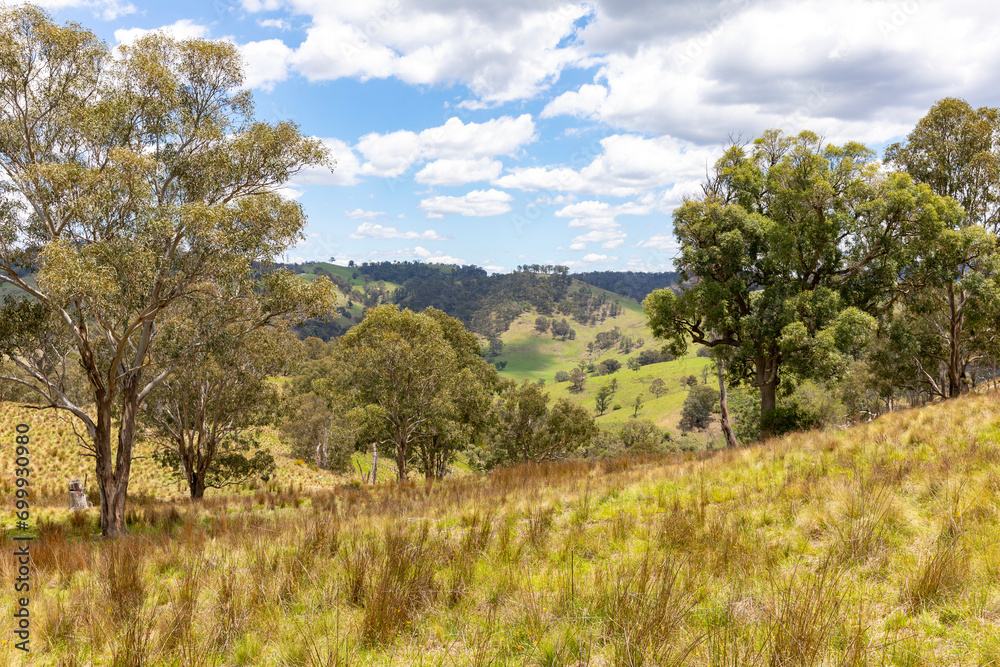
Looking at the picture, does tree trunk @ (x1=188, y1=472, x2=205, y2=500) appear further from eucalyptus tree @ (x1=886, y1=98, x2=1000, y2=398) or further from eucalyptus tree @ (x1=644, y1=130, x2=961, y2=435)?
eucalyptus tree @ (x1=886, y1=98, x2=1000, y2=398)

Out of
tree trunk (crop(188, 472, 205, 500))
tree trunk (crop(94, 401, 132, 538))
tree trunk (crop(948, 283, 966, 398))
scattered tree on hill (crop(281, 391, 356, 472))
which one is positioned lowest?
scattered tree on hill (crop(281, 391, 356, 472))

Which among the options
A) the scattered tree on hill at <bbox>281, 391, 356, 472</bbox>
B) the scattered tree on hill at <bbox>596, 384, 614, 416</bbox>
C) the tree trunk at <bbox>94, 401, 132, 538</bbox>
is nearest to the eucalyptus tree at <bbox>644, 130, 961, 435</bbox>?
the tree trunk at <bbox>94, 401, 132, 538</bbox>

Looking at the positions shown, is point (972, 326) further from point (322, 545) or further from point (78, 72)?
point (78, 72)

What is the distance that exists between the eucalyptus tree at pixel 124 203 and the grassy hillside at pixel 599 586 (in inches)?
241

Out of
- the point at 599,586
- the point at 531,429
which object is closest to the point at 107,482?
the point at 599,586

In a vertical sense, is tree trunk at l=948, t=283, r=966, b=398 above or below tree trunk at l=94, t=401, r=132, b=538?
above

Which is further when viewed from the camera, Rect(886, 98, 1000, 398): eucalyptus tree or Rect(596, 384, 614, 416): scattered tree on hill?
Rect(596, 384, 614, 416): scattered tree on hill

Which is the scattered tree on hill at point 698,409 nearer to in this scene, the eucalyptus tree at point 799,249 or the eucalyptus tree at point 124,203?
the eucalyptus tree at point 799,249

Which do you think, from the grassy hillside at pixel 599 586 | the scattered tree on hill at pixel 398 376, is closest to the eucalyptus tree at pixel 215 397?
A: the scattered tree on hill at pixel 398 376

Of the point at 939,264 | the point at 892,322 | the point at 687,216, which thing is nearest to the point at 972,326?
the point at 892,322

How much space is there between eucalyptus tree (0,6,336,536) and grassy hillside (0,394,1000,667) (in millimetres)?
6134

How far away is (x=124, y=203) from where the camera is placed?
12273 millimetres

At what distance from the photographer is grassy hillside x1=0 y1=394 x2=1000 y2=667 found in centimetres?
350

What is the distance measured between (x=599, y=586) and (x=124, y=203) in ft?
→ 47.8
